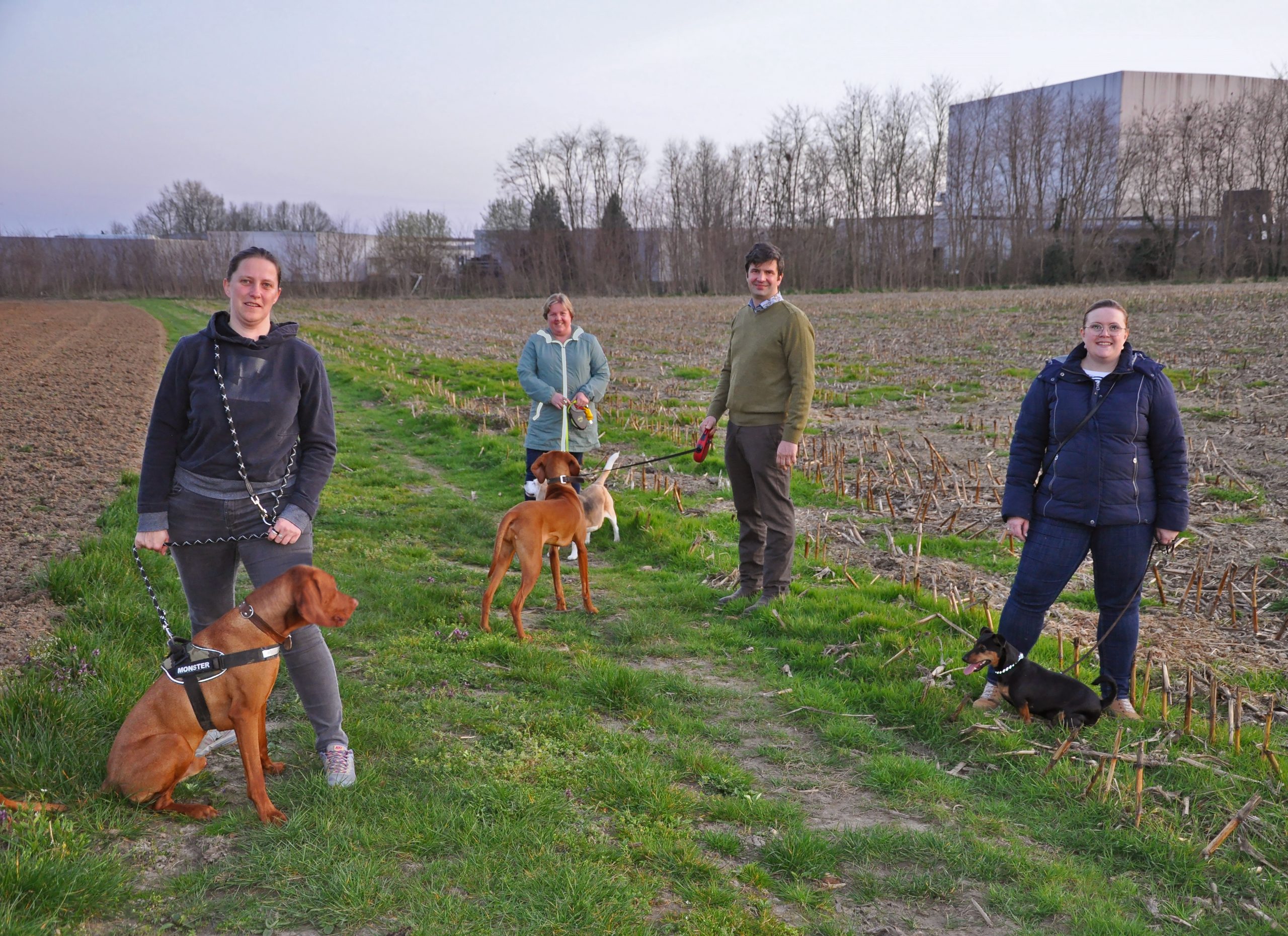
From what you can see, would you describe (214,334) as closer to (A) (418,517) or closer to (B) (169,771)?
(B) (169,771)

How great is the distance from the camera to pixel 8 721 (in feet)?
12.9

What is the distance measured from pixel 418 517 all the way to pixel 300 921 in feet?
20.1

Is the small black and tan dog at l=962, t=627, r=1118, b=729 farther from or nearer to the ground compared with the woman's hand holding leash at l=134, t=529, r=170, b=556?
nearer to the ground

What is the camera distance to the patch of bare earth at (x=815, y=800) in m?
3.27

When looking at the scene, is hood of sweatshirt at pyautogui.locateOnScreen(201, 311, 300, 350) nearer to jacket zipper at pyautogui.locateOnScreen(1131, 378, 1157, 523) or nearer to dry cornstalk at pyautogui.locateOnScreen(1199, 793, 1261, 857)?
jacket zipper at pyautogui.locateOnScreen(1131, 378, 1157, 523)

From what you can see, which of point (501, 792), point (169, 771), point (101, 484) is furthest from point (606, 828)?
point (101, 484)

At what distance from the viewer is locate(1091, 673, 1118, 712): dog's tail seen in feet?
15.6

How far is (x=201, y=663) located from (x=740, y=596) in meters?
4.27

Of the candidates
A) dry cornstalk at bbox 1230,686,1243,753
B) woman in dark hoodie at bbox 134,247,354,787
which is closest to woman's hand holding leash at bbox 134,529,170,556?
woman in dark hoodie at bbox 134,247,354,787

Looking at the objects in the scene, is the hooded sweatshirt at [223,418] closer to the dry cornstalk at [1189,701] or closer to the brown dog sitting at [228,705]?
the brown dog sitting at [228,705]

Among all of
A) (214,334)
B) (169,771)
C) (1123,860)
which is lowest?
(1123,860)

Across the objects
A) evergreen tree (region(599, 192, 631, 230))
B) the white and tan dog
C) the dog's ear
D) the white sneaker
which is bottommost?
the white sneaker

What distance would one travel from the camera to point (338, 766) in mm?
3904

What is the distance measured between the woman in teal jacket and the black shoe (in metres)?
1.70
